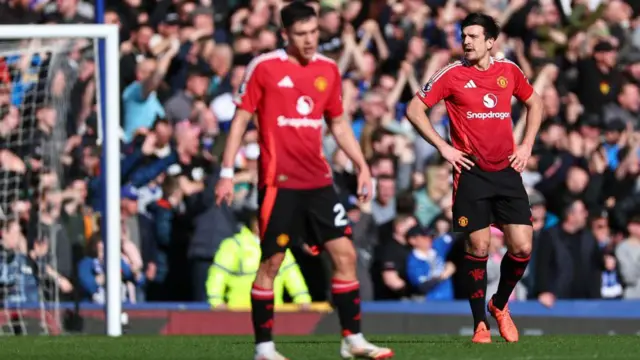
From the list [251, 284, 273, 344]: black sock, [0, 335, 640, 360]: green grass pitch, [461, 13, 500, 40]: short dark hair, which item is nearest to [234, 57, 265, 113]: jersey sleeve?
[251, 284, 273, 344]: black sock

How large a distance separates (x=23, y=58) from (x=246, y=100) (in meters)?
7.63

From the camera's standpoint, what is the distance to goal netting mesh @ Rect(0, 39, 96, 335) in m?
17.0

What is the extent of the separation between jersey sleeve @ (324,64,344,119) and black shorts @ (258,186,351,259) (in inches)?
19.5

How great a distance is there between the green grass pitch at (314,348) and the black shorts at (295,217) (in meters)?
0.95

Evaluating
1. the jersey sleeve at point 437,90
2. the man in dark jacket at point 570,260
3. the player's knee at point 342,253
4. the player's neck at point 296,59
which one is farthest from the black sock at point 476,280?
the man in dark jacket at point 570,260

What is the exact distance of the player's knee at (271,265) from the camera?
10.0 m

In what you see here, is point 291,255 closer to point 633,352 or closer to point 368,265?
point 368,265

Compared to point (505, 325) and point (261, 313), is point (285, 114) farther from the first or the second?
point (505, 325)

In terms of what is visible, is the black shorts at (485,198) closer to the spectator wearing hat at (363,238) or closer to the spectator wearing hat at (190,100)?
the spectator wearing hat at (363,238)

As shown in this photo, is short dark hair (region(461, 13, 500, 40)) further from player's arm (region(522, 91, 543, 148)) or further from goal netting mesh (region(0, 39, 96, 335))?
goal netting mesh (region(0, 39, 96, 335))

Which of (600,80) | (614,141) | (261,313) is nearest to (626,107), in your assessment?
(600,80)

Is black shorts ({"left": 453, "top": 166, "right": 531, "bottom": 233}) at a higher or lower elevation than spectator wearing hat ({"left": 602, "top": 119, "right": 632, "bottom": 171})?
lower

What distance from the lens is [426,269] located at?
16844 millimetres

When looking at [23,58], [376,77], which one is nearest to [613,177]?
[376,77]
